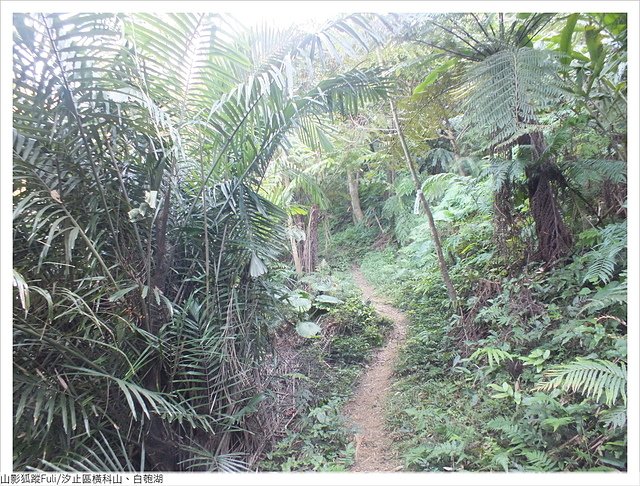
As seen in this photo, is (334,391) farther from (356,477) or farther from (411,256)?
(411,256)

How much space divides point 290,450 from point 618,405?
120 cm

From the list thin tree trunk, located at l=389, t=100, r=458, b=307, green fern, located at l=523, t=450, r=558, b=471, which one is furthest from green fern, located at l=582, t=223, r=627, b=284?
thin tree trunk, located at l=389, t=100, r=458, b=307

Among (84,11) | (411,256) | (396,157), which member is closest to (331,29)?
(84,11)

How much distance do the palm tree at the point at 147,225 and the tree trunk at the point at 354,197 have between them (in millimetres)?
1374

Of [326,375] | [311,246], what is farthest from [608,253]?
[311,246]

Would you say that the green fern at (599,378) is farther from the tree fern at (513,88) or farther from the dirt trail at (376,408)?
the tree fern at (513,88)

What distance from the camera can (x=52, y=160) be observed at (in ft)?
4.14

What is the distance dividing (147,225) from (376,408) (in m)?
1.44

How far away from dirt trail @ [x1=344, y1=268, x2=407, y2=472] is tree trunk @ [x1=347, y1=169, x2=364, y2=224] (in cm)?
76

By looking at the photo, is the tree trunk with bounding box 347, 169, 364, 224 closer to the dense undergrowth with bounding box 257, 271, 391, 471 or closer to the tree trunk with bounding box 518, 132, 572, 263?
the dense undergrowth with bounding box 257, 271, 391, 471

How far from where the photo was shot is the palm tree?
1.18 metres

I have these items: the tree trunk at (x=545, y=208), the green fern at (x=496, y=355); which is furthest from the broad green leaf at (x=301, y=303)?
the tree trunk at (x=545, y=208)

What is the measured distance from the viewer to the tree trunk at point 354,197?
306 cm

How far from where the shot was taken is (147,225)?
56.0 inches
